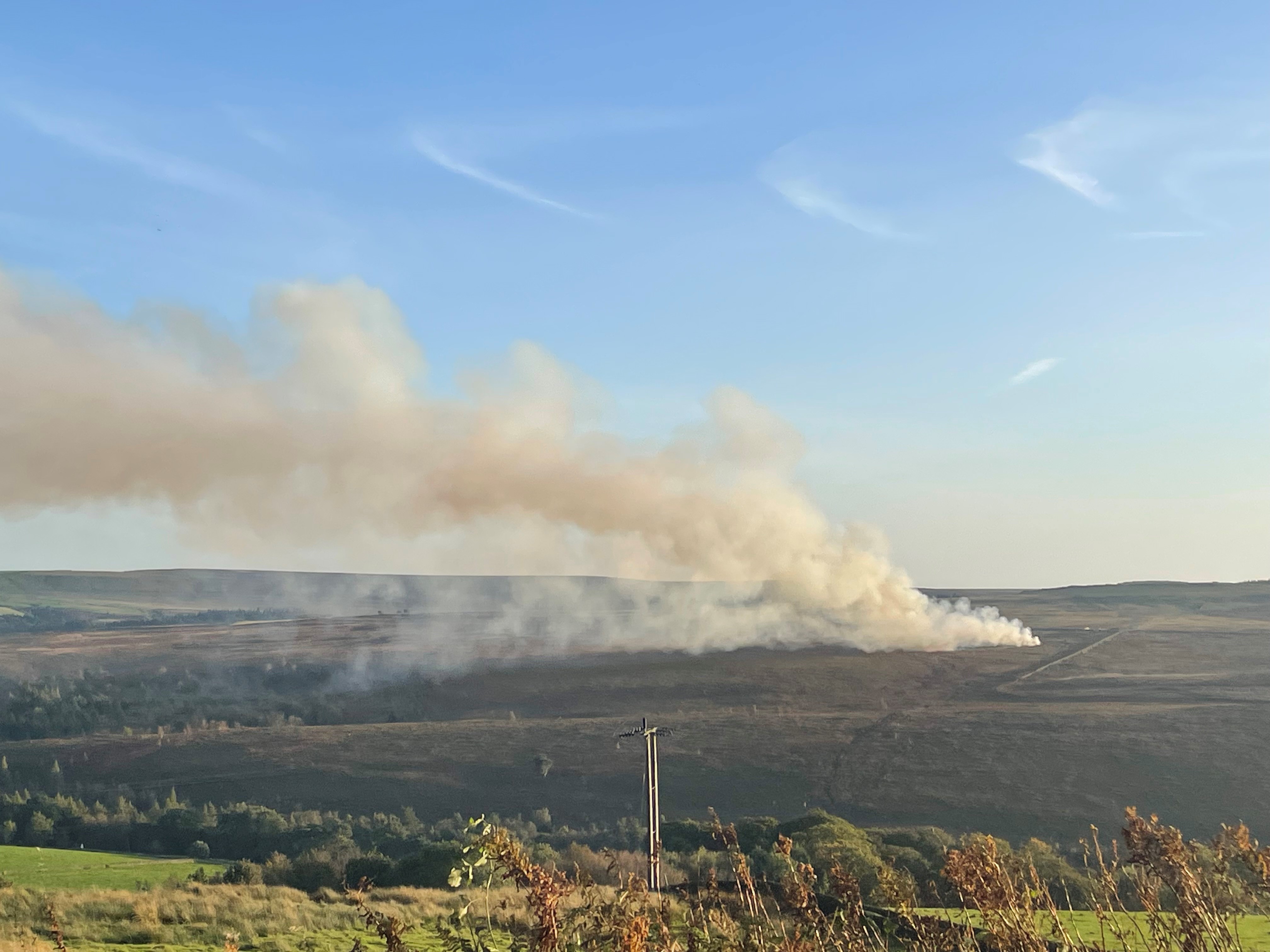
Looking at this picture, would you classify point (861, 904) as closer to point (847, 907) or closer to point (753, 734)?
point (847, 907)

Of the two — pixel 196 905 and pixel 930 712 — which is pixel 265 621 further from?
pixel 196 905

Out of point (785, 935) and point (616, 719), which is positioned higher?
point (785, 935)

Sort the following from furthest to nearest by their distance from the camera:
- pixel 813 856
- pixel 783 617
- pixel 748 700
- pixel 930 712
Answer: pixel 783 617 → pixel 748 700 → pixel 930 712 → pixel 813 856

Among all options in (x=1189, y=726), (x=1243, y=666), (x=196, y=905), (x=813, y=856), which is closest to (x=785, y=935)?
(x=196, y=905)

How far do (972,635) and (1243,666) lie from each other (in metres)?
26.6

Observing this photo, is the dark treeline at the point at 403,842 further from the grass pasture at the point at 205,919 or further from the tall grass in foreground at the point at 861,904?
the tall grass in foreground at the point at 861,904

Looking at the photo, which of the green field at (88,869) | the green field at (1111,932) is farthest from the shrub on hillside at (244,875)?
the green field at (1111,932)

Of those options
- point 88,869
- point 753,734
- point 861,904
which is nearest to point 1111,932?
point 861,904

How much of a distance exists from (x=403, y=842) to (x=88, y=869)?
13522 millimetres

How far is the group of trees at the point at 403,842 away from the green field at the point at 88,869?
90.1 inches

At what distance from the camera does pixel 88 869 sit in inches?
1490

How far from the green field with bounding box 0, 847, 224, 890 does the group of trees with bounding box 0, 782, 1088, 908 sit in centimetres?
229

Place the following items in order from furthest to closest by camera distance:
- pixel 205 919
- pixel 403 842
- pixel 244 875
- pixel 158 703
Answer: pixel 158 703 < pixel 403 842 < pixel 244 875 < pixel 205 919

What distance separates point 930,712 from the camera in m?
77.8
